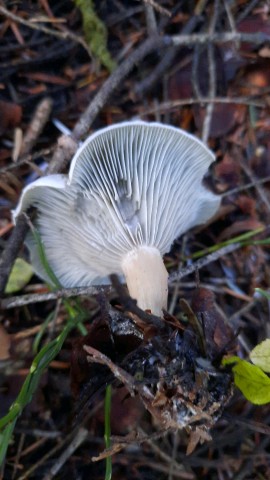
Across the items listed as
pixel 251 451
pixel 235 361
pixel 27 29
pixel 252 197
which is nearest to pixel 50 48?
pixel 27 29

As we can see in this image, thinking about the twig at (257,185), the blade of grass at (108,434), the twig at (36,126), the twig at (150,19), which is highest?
the twig at (150,19)

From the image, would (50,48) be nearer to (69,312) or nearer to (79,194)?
(79,194)

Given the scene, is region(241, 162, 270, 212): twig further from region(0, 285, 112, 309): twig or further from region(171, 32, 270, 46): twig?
region(0, 285, 112, 309): twig

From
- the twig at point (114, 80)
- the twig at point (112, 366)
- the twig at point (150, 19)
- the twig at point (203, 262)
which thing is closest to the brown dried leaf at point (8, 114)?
the twig at point (114, 80)

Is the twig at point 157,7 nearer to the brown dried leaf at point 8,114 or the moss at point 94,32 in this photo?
the moss at point 94,32

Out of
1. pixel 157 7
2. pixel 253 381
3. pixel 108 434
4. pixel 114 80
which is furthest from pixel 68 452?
pixel 157 7

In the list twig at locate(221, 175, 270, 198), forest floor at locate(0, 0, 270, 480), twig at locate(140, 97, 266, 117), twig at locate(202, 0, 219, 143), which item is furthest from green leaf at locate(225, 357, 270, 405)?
twig at locate(140, 97, 266, 117)
